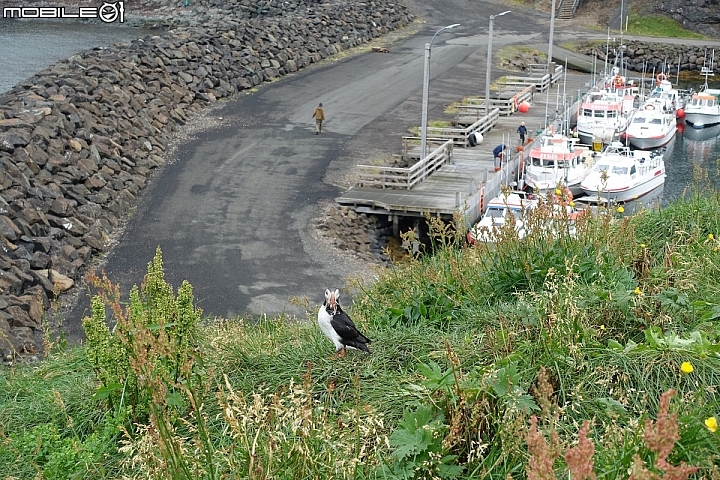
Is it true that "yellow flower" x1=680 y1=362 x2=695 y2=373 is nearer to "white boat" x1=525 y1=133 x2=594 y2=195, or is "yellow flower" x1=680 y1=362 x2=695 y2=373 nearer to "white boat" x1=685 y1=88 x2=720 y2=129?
"white boat" x1=525 y1=133 x2=594 y2=195

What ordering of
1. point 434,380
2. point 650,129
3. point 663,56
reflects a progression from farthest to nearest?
point 663,56 → point 650,129 → point 434,380

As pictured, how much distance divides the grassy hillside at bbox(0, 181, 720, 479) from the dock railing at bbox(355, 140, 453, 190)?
632 inches

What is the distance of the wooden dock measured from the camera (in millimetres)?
24828

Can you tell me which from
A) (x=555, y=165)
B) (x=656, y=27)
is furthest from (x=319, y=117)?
(x=656, y=27)

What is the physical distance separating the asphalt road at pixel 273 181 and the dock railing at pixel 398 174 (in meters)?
0.83

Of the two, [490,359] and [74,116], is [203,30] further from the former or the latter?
[490,359]

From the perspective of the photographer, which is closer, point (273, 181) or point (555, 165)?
point (273, 181)

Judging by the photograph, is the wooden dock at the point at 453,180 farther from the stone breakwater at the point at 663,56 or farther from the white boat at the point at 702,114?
A: the stone breakwater at the point at 663,56

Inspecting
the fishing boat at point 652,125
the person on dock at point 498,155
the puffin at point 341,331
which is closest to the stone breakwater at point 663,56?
the fishing boat at point 652,125

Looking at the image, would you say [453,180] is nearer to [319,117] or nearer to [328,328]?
[319,117]

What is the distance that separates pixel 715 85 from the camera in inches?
2211

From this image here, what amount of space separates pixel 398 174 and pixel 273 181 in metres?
3.73

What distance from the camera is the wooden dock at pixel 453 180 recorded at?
2483cm

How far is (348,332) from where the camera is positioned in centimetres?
746
